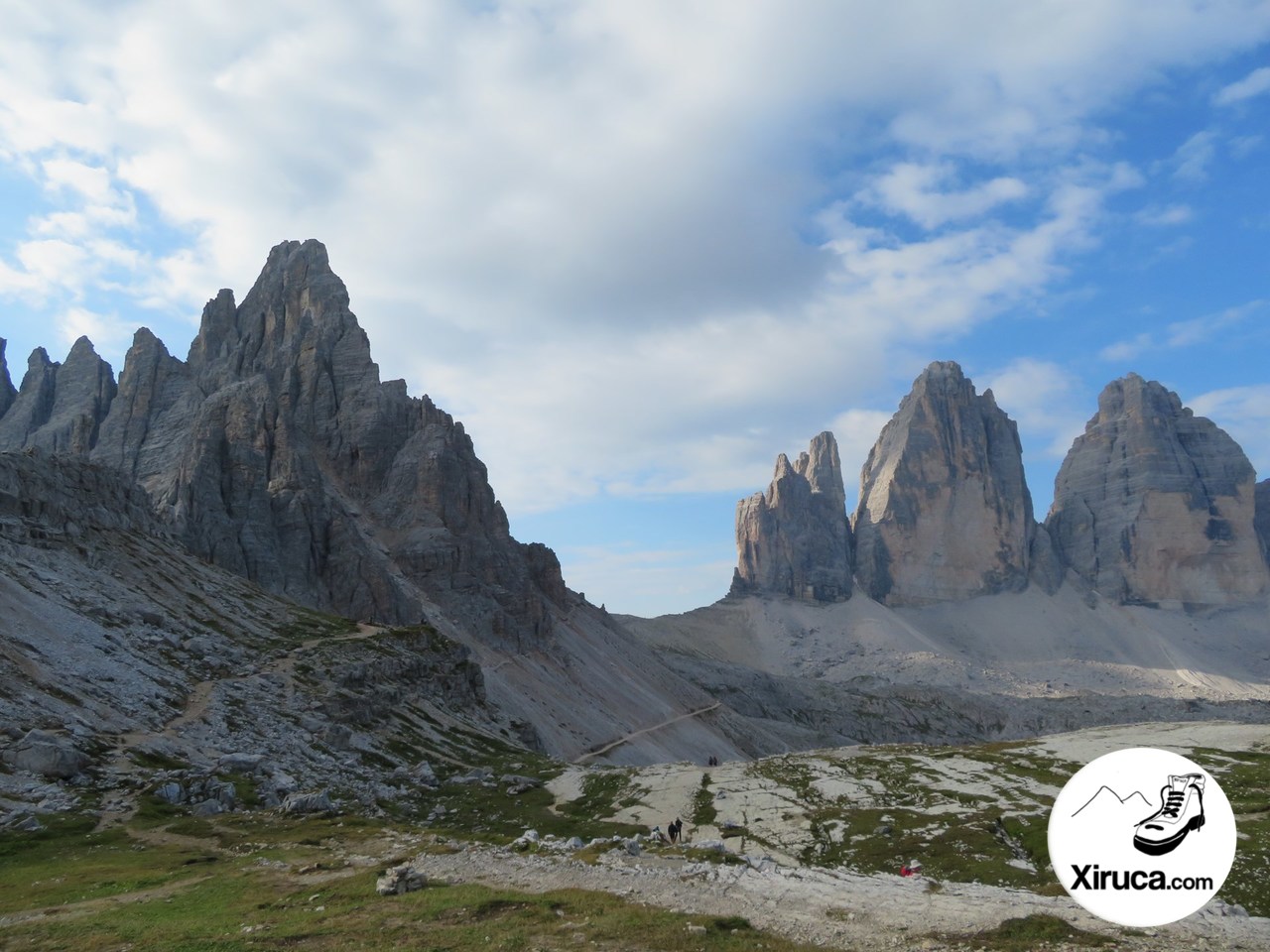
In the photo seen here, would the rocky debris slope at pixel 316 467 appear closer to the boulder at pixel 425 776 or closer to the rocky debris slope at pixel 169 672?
the rocky debris slope at pixel 169 672

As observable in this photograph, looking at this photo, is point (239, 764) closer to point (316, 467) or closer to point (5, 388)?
point (316, 467)

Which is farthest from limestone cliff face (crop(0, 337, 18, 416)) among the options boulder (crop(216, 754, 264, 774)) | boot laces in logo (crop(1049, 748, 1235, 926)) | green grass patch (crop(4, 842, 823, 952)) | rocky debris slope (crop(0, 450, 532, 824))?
boot laces in logo (crop(1049, 748, 1235, 926))

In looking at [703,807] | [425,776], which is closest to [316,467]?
[425,776]

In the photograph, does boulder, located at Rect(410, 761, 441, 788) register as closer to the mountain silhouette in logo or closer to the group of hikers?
the group of hikers

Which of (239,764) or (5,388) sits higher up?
(5,388)

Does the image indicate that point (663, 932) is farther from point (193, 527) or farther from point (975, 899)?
point (193, 527)

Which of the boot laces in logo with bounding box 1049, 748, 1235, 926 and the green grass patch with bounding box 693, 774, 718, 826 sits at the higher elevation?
the boot laces in logo with bounding box 1049, 748, 1235, 926

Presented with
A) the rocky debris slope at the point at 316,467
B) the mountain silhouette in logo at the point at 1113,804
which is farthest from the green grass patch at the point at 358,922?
the rocky debris slope at the point at 316,467
